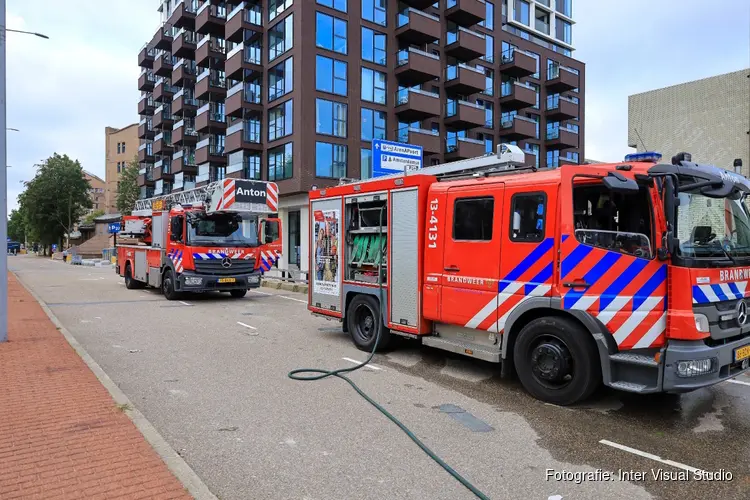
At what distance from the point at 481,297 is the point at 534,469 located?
2.51 metres

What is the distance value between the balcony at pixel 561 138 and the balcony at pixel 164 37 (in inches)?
1420

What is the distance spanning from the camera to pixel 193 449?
170 inches

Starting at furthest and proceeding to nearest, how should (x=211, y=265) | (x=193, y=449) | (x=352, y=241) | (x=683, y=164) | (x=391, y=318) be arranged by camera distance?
(x=211, y=265)
(x=352, y=241)
(x=391, y=318)
(x=683, y=164)
(x=193, y=449)

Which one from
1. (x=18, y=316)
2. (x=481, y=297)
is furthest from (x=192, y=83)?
(x=481, y=297)

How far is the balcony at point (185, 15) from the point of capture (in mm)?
42750

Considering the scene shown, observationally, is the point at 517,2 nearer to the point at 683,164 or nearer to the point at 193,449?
the point at 683,164

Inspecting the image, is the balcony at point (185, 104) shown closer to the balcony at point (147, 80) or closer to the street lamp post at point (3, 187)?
the balcony at point (147, 80)

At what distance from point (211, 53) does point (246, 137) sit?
10.7 metres

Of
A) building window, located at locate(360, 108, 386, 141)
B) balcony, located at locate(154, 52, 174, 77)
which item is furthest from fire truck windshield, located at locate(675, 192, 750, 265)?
balcony, located at locate(154, 52, 174, 77)

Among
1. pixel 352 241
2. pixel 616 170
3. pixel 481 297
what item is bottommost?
pixel 481 297

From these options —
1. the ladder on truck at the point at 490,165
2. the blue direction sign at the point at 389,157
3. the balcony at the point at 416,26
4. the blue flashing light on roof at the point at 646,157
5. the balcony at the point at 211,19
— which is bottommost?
the blue flashing light on roof at the point at 646,157

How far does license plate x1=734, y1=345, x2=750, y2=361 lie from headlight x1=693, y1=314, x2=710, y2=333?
0.60 meters

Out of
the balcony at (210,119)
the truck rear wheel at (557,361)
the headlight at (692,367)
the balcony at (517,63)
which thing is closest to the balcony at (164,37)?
the balcony at (210,119)

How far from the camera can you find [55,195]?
6044cm
